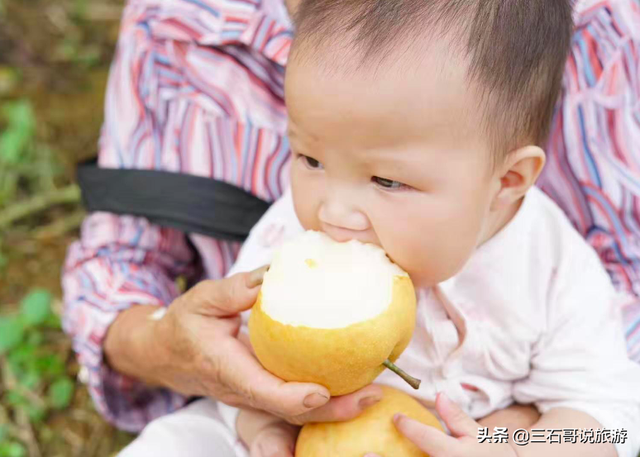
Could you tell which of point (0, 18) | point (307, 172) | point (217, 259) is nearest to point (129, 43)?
point (217, 259)

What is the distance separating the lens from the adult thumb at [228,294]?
3.61ft

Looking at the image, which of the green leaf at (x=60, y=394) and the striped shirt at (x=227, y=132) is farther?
the green leaf at (x=60, y=394)

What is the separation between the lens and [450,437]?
108 cm

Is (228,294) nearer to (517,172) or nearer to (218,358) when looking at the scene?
(218,358)

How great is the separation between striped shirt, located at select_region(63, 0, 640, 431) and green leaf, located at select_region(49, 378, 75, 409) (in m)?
0.41

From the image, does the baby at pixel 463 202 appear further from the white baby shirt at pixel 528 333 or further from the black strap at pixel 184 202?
the black strap at pixel 184 202

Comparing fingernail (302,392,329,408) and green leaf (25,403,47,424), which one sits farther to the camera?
green leaf (25,403,47,424)

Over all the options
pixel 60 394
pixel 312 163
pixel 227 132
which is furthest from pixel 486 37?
pixel 60 394

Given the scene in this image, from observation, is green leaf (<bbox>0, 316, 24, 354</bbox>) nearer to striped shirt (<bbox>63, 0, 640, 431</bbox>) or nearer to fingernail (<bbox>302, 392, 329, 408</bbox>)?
striped shirt (<bbox>63, 0, 640, 431</bbox>)

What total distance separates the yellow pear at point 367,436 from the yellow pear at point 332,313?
0.21 ft

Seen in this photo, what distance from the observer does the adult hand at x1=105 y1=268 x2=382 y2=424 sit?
105cm

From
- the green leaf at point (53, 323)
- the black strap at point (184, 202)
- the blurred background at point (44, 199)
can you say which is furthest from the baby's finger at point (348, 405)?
the green leaf at point (53, 323)

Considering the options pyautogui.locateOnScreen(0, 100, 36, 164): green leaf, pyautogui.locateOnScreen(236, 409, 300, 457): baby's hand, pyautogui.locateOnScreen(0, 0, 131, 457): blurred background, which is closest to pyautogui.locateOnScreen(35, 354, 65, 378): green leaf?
pyautogui.locateOnScreen(0, 0, 131, 457): blurred background

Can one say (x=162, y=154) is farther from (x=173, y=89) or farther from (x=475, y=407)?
(x=475, y=407)
